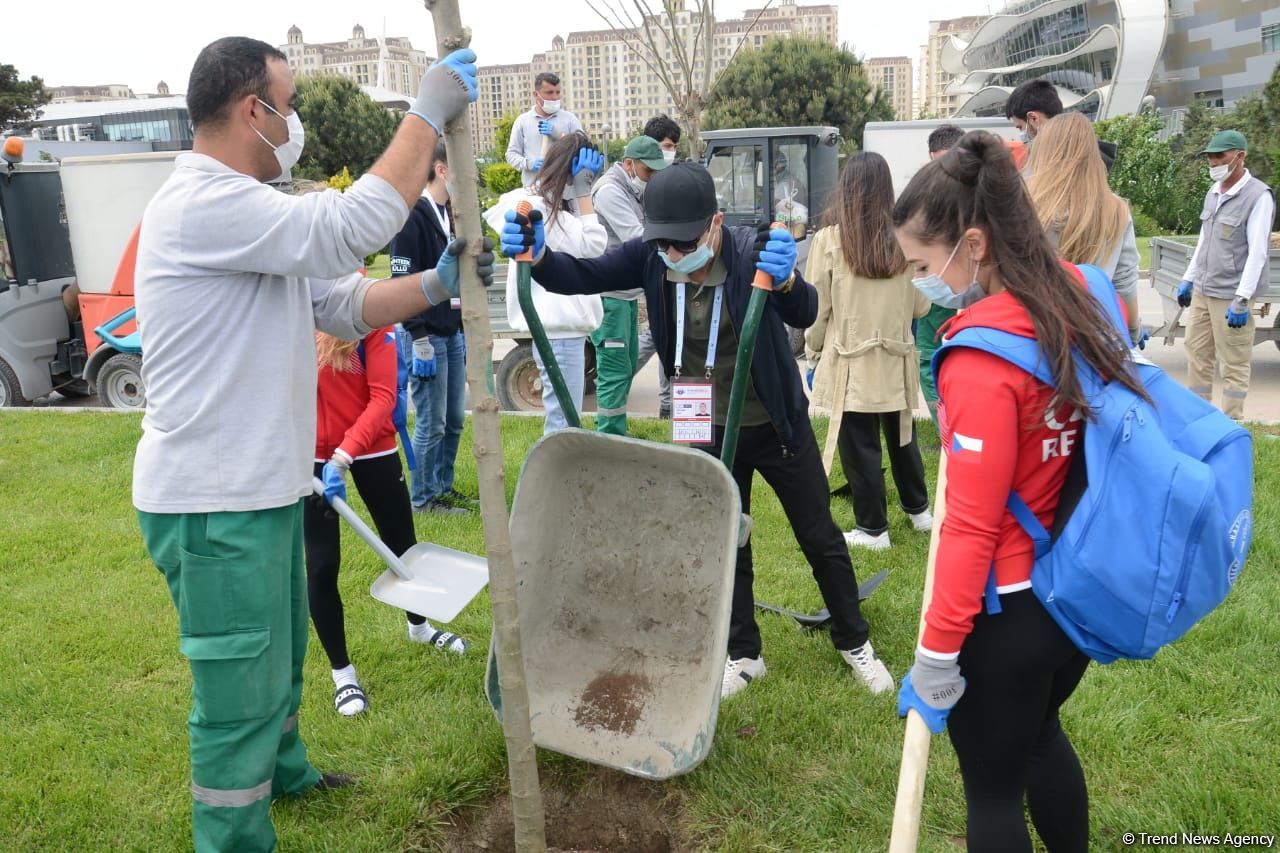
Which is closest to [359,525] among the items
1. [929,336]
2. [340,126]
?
[929,336]

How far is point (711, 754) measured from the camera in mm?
3176

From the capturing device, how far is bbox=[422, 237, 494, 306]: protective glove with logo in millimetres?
2250

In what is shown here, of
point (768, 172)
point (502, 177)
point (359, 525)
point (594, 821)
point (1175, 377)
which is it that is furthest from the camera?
point (502, 177)

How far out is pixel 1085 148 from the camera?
3.84m

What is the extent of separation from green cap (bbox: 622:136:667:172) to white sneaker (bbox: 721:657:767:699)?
3.82m

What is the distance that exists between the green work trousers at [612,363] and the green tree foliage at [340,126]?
33480 millimetres

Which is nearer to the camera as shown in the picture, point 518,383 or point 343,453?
point 343,453

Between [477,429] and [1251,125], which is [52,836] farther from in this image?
[1251,125]

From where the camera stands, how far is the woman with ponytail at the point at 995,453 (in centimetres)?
179

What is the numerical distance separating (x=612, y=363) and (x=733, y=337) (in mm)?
2604

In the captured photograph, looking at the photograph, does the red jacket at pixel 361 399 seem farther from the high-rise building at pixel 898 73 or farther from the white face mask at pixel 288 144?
the high-rise building at pixel 898 73

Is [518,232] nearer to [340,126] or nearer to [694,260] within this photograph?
[694,260]

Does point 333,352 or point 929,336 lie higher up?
point 333,352

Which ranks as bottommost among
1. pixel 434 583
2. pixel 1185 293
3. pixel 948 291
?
pixel 434 583
